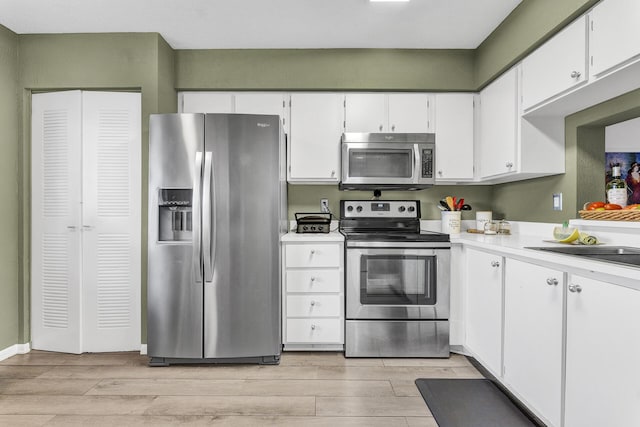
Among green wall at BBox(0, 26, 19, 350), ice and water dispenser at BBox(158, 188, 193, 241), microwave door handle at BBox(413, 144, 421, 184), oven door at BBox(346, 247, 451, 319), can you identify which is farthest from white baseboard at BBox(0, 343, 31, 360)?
microwave door handle at BBox(413, 144, 421, 184)

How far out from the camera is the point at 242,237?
249 cm

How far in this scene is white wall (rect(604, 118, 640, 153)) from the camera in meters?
2.26

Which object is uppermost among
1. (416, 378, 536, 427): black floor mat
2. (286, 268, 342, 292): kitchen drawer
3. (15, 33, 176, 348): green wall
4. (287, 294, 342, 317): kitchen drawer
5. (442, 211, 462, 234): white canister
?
(15, 33, 176, 348): green wall

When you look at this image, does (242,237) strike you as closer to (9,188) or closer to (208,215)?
(208,215)

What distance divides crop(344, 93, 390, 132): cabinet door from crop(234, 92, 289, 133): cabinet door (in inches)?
21.3

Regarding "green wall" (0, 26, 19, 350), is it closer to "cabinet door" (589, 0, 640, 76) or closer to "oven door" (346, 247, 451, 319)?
"oven door" (346, 247, 451, 319)

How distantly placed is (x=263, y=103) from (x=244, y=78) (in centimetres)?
26

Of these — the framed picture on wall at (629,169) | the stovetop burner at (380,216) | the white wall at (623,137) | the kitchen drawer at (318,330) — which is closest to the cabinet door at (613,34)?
the white wall at (623,137)

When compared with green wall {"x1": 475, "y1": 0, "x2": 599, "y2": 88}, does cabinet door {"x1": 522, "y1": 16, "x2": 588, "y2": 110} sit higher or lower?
lower

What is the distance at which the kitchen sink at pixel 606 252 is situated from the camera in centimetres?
171

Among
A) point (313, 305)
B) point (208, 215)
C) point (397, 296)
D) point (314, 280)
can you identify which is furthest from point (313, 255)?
point (208, 215)

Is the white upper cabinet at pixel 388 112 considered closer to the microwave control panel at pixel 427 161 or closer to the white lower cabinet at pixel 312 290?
the microwave control panel at pixel 427 161

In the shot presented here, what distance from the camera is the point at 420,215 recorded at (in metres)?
3.37

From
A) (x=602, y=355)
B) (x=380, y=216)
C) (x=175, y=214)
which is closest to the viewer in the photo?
(x=602, y=355)
